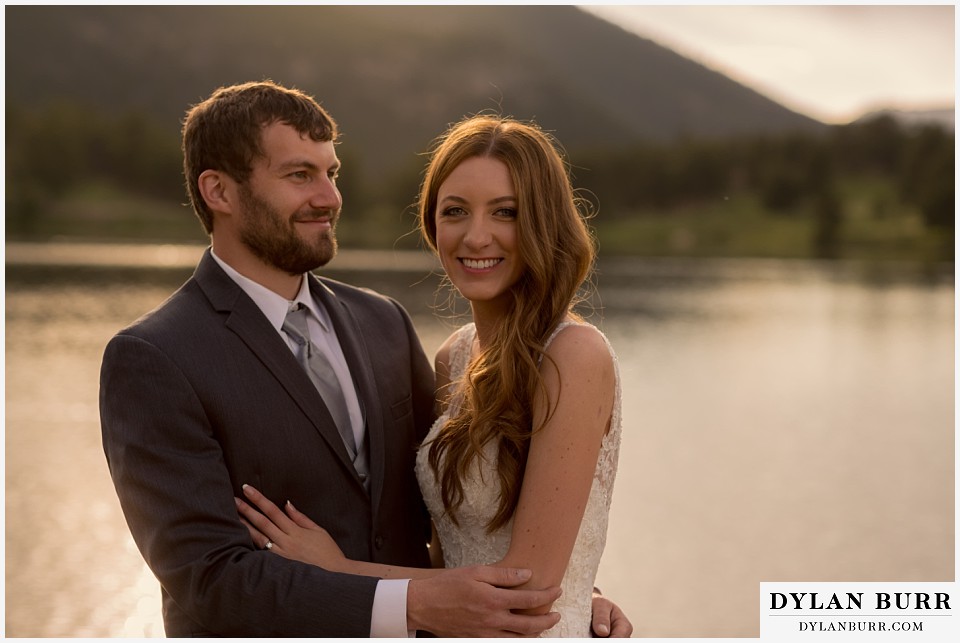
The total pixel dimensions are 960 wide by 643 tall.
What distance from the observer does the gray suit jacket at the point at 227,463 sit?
10.5 ft

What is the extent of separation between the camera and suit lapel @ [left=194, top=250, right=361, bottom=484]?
3.49 m

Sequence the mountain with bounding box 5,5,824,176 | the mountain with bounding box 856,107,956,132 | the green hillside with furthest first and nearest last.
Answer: the mountain with bounding box 5,5,824,176 < the mountain with bounding box 856,107,956,132 < the green hillside

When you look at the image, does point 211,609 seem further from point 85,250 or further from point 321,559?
point 85,250

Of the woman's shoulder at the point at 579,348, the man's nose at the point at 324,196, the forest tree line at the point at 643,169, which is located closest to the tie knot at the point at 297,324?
the man's nose at the point at 324,196

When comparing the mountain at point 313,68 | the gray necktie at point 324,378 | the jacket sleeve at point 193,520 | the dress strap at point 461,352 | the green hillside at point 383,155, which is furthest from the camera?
the mountain at point 313,68

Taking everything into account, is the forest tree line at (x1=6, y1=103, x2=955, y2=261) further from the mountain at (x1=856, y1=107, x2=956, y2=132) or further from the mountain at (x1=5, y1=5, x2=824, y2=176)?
the mountain at (x1=5, y1=5, x2=824, y2=176)

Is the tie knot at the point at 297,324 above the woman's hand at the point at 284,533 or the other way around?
above

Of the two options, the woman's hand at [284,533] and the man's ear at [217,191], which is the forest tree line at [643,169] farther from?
the woman's hand at [284,533]

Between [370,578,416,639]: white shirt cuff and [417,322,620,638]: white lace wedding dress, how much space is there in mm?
514

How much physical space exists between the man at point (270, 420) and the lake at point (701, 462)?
115cm

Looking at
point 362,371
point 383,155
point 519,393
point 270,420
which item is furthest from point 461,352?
point 383,155

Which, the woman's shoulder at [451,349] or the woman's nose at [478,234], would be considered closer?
the woman's nose at [478,234]

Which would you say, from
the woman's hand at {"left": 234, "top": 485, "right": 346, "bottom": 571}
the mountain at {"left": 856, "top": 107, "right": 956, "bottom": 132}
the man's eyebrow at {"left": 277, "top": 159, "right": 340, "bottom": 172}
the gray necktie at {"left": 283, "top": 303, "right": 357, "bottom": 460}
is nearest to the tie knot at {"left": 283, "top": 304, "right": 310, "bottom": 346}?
the gray necktie at {"left": 283, "top": 303, "right": 357, "bottom": 460}

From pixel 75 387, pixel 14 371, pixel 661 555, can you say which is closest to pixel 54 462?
pixel 75 387
